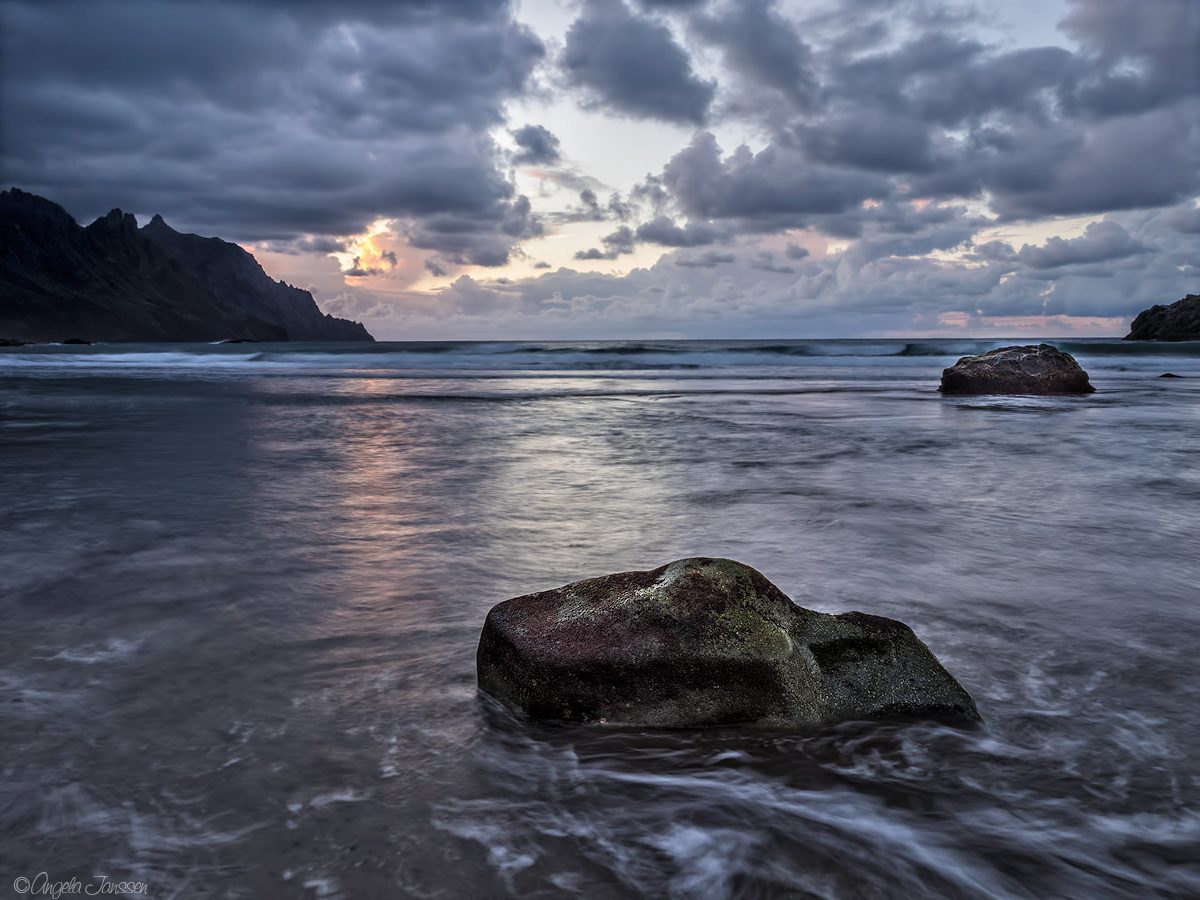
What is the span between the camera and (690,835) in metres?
1.75

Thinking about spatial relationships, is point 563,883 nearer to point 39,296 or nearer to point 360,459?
point 360,459

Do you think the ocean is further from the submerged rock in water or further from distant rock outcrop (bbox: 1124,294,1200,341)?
distant rock outcrop (bbox: 1124,294,1200,341)

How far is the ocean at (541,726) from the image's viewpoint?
1657 mm

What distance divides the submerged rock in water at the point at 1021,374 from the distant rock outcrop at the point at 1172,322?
54.7m

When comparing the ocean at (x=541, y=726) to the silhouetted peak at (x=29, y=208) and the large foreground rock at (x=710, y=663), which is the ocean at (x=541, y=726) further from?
the silhouetted peak at (x=29, y=208)

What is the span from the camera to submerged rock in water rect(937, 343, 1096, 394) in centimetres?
1628

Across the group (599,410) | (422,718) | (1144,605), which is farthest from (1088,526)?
(599,410)

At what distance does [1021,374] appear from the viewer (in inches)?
640

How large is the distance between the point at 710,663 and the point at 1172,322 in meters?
75.2

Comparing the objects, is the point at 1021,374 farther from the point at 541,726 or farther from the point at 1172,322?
the point at 1172,322

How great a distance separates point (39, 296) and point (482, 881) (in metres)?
202

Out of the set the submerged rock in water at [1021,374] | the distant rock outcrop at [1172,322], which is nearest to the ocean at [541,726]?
the submerged rock in water at [1021,374]

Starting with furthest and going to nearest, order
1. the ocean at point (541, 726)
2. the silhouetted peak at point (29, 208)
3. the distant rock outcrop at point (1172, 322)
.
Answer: the silhouetted peak at point (29, 208) < the distant rock outcrop at point (1172, 322) < the ocean at point (541, 726)

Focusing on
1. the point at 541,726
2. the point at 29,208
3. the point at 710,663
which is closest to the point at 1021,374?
the point at 710,663
